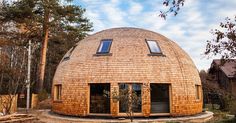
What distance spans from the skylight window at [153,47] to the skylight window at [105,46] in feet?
8.86

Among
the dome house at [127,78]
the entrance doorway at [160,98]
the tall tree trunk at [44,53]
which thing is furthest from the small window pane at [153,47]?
the tall tree trunk at [44,53]

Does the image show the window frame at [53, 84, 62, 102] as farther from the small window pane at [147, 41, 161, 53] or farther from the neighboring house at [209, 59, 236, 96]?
the neighboring house at [209, 59, 236, 96]

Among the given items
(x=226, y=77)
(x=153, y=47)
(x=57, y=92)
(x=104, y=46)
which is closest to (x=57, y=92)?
(x=57, y=92)

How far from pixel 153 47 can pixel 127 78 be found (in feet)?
10.8

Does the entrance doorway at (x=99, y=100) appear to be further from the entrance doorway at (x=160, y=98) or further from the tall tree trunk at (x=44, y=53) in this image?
the tall tree trunk at (x=44, y=53)

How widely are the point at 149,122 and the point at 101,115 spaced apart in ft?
10.1

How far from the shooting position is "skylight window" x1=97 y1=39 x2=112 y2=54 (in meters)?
18.2

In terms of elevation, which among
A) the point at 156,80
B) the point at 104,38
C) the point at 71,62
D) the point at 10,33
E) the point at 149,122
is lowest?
the point at 149,122

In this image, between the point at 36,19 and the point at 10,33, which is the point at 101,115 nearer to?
the point at 36,19

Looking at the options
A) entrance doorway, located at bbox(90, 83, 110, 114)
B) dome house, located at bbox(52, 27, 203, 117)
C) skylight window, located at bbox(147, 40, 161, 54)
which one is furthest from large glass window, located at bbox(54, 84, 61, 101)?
skylight window, located at bbox(147, 40, 161, 54)

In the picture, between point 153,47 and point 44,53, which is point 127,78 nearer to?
point 153,47

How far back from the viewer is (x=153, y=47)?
18703 mm

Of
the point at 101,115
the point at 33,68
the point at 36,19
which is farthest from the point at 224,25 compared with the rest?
the point at 33,68

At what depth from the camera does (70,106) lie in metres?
17.9
